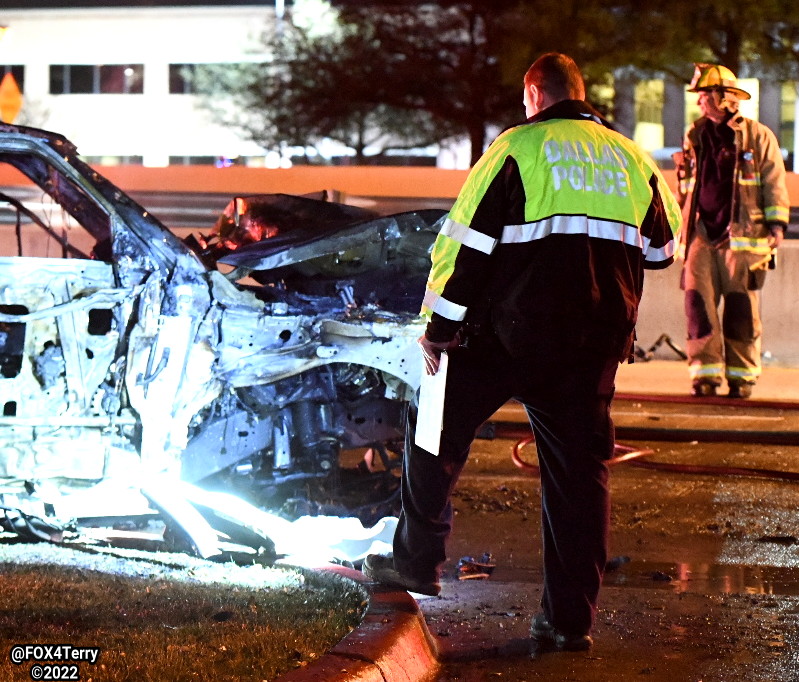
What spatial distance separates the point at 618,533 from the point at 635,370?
4.80 meters

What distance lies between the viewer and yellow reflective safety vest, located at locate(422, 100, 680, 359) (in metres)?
3.66

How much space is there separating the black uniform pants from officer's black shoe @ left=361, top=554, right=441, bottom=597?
11.8 inches

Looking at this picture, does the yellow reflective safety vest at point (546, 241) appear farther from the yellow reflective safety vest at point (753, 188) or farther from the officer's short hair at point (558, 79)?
the yellow reflective safety vest at point (753, 188)

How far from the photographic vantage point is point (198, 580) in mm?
4438

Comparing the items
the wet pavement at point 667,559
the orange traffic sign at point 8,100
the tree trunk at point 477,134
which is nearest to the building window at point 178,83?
the tree trunk at point 477,134

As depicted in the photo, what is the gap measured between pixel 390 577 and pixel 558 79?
1717 millimetres

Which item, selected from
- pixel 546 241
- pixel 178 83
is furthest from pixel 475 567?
pixel 178 83

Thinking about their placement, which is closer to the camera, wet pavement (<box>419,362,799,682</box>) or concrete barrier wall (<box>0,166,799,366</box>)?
wet pavement (<box>419,362,799,682</box>)

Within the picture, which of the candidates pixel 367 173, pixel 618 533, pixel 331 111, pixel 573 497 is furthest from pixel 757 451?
pixel 331 111

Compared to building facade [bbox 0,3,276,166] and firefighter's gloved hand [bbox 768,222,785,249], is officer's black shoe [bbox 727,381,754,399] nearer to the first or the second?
firefighter's gloved hand [bbox 768,222,785,249]

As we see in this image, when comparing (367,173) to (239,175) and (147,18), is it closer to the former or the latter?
(239,175)

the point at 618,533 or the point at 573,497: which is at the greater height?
the point at 573,497

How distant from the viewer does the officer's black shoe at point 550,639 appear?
383cm

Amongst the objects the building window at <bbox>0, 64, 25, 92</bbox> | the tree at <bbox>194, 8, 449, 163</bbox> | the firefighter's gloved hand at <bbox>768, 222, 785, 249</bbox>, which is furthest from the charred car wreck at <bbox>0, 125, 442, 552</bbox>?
the building window at <bbox>0, 64, 25, 92</bbox>
